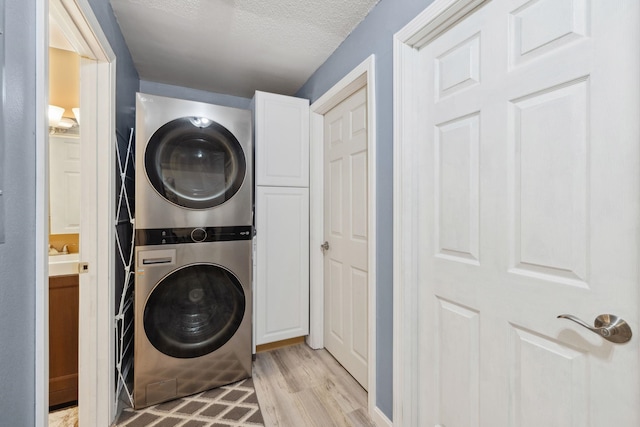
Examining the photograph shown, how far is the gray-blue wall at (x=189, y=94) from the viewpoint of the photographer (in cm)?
261

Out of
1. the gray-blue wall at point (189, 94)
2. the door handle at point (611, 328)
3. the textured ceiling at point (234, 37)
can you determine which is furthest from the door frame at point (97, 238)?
the door handle at point (611, 328)

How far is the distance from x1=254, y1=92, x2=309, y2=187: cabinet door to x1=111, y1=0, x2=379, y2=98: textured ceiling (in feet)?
0.99

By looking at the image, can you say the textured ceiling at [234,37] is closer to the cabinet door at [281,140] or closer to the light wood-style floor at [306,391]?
the cabinet door at [281,140]

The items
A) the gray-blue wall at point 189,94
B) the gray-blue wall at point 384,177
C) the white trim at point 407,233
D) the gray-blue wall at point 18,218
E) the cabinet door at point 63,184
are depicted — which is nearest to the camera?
the gray-blue wall at point 18,218

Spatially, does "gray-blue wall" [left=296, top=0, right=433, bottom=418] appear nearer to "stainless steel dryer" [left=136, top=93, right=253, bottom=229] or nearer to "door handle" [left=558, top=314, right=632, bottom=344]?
"door handle" [left=558, top=314, right=632, bottom=344]

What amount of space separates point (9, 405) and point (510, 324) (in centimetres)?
152

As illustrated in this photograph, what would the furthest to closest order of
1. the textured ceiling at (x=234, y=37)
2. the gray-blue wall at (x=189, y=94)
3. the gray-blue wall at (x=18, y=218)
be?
1. the gray-blue wall at (x=189, y=94)
2. the textured ceiling at (x=234, y=37)
3. the gray-blue wall at (x=18, y=218)

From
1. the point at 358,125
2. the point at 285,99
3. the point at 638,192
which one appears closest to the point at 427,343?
the point at 638,192

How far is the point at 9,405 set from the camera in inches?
28.6

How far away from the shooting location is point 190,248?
5.91 ft

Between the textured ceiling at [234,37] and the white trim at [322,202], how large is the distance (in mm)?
324

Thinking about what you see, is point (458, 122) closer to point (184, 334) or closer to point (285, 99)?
point (285, 99)

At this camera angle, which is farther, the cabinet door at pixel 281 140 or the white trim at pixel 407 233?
the cabinet door at pixel 281 140

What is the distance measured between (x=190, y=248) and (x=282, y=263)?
76 centimetres
